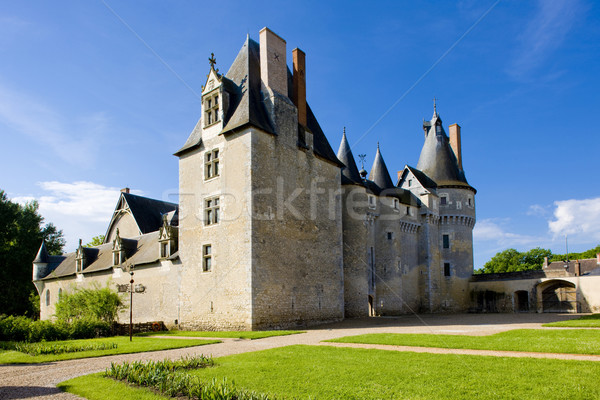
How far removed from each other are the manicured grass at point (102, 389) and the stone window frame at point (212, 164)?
1409 centimetres

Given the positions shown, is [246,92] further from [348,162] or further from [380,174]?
[380,174]

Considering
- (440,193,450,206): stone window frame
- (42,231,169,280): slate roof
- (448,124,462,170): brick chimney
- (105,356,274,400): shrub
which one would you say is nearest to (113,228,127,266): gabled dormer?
(42,231,169,280): slate roof

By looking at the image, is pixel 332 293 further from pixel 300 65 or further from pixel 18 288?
pixel 18 288

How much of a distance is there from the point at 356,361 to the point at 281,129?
14766 mm

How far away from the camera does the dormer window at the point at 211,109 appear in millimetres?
22422

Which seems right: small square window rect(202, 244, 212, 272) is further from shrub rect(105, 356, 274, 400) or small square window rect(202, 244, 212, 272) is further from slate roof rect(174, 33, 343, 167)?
shrub rect(105, 356, 274, 400)

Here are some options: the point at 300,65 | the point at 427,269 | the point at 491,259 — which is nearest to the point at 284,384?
the point at 300,65

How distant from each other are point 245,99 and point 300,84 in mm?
4827

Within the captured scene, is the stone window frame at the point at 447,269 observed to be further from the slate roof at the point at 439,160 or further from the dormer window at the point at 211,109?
the dormer window at the point at 211,109

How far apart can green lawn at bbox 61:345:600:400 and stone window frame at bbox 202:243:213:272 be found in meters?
11.8

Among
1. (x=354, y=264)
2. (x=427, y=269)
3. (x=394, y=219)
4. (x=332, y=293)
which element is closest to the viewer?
(x=332, y=293)

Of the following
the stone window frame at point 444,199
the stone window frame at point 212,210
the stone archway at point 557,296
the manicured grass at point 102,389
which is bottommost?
the stone archway at point 557,296

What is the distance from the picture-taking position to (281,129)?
22156mm

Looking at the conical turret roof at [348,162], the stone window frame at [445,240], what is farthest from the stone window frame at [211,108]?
the stone window frame at [445,240]
